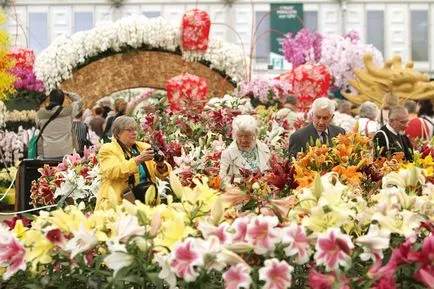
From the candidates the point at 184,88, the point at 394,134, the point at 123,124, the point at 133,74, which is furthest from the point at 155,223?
the point at 133,74

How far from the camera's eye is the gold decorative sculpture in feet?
63.5

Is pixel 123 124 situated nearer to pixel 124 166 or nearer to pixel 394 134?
pixel 124 166

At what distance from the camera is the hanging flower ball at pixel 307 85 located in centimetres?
1586

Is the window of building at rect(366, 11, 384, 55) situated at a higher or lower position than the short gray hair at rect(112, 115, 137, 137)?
higher

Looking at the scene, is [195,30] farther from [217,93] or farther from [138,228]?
[138,228]

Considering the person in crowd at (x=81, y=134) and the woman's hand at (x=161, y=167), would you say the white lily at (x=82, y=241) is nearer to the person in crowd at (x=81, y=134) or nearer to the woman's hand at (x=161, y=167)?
the woman's hand at (x=161, y=167)

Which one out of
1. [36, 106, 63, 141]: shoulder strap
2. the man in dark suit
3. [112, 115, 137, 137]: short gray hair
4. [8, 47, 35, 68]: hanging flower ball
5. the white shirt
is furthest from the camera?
[8, 47, 35, 68]: hanging flower ball

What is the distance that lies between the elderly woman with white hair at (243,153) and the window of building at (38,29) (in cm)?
2700

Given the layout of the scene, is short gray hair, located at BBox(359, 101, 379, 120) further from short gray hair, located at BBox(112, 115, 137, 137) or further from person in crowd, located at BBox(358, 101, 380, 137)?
short gray hair, located at BBox(112, 115, 137, 137)

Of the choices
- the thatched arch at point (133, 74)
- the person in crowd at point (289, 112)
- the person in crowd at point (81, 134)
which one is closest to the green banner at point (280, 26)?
the thatched arch at point (133, 74)

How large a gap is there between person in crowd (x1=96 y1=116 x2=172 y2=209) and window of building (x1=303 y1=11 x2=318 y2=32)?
2763 centimetres

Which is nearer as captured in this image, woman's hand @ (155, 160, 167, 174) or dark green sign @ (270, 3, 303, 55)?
woman's hand @ (155, 160, 167, 174)

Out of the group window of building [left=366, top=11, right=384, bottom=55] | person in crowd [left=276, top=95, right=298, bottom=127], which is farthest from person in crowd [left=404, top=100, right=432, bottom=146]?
window of building [left=366, top=11, right=384, bottom=55]

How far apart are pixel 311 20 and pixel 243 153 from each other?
2777 centimetres
